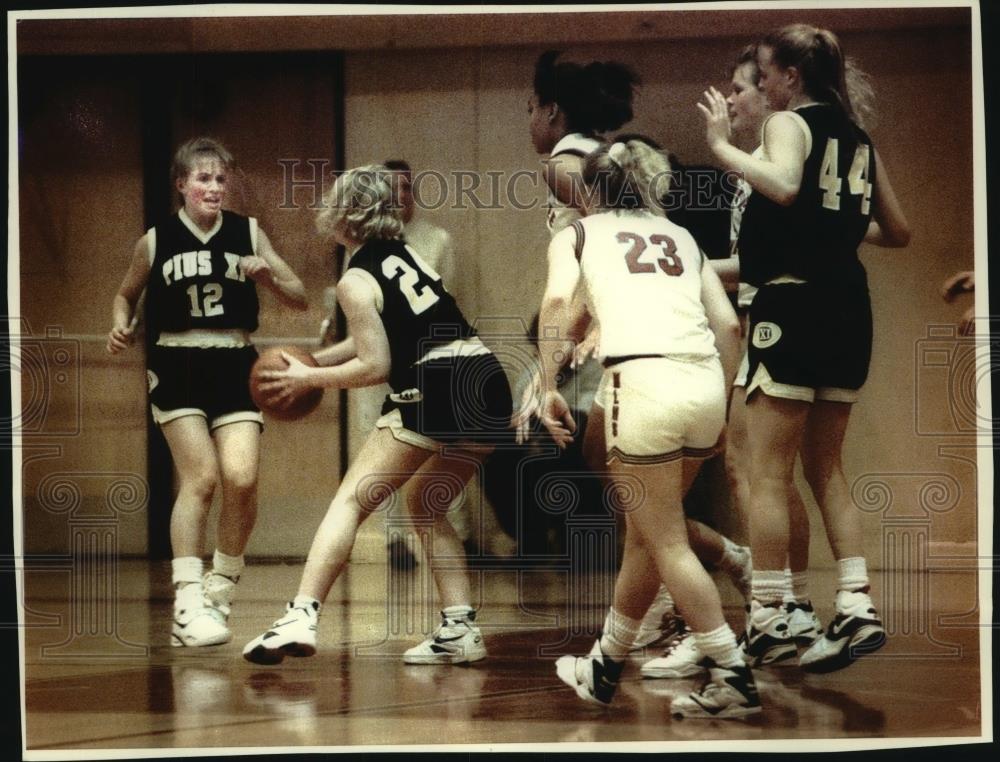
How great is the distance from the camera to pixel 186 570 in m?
4.52

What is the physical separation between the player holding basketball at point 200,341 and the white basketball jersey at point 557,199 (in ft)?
2.96

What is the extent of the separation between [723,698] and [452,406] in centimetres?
125

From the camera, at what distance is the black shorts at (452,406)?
4.41m

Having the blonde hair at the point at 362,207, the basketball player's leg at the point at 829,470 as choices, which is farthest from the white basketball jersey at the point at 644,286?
the blonde hair at the point at 362,207

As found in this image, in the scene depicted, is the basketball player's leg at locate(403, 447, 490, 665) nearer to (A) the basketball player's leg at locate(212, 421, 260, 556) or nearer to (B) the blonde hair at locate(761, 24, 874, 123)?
(A) the basketball player's leg at locate(212, 421, 260, 556)

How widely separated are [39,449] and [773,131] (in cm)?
264

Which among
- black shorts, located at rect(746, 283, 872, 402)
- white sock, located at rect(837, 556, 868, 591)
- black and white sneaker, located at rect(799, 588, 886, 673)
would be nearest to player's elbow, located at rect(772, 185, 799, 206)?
black shorts, located at rect(746, 283, 872, 402)

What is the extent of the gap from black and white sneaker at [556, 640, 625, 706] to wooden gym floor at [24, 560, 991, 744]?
0.04 meters

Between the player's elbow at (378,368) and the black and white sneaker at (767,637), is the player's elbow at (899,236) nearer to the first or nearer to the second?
the black and white sneaker at (767,637)

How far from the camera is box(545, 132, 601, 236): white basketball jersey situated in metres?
4.41

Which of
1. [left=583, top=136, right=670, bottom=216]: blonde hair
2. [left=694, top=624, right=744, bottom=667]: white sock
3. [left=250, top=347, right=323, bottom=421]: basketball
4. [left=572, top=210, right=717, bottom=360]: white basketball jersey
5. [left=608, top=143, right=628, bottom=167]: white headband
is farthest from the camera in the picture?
[left=250, top=347, right=323, bottom=421]: basketball

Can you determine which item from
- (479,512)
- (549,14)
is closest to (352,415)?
(479,512)

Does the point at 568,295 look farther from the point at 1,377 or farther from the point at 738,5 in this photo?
the point at 1,377

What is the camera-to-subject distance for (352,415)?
14.6ft
